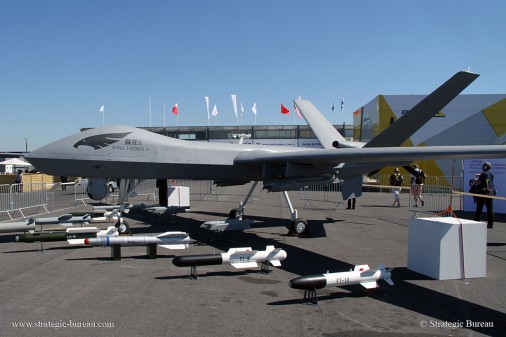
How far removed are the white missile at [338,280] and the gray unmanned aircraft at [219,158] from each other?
132 inches

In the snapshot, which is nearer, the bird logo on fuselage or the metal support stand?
the metal support stand

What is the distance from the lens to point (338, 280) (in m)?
6.50

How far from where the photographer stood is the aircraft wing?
26.0 ft

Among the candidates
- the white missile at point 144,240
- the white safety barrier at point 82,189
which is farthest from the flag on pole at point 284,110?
the white missile at point 144,240

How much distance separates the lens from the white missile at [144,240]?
29.6 feet

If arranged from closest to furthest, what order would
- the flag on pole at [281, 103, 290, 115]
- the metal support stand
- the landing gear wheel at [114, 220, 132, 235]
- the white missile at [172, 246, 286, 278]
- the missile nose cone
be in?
the missile nose cone → the metal support stand → the white missile at [172, 246, 286, 278] → the landing gear wheel at [114, 220, 132, 235] → the flag on pole at [281, 103, 290, 115]

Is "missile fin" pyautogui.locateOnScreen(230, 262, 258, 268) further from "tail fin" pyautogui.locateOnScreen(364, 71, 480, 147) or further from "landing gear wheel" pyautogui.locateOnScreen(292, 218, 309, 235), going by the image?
"tail fin" pyautogui.locateOnScreen(364, 71, 480, 147)

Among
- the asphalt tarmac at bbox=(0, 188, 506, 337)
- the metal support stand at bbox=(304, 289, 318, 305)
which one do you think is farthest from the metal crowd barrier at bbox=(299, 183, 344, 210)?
the metal support stand at bbox=(304, 289, 318, 305)

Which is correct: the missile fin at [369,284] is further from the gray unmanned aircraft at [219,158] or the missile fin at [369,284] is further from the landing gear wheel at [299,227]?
the landing gear wheel at [299,227]

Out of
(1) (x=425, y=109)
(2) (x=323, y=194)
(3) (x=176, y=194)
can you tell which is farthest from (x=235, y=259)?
(2) (x=323, y=194)

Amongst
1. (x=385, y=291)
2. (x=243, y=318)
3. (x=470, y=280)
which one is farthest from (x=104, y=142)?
(x=470, y=280)

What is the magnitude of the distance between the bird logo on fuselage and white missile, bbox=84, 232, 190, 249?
294cm

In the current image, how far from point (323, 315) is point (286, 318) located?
0.57 metres

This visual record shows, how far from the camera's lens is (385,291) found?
705 centimetres
